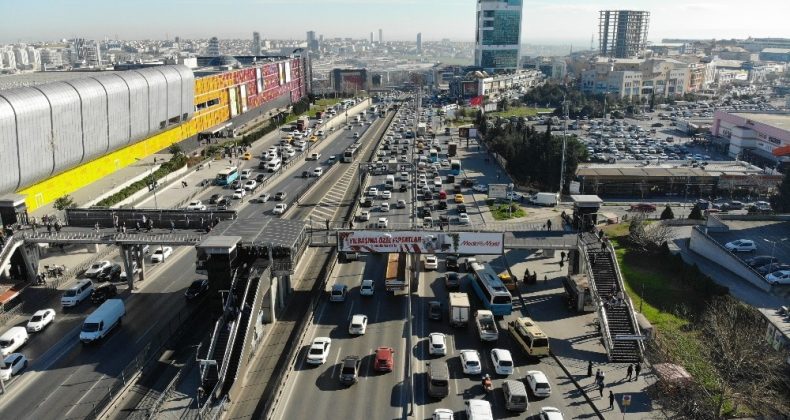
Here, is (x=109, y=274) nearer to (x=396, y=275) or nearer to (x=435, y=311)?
(x=396, y=275)

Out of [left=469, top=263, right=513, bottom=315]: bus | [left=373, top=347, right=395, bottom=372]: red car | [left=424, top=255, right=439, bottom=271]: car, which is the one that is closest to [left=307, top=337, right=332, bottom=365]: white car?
[left=373, top=347, right=395, bottom=372]: red car

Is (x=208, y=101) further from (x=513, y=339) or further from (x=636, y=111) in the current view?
(x=636, y=111)

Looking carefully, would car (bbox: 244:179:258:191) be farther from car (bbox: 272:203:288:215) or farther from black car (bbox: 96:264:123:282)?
black car (bbox: 96:264:123:282)

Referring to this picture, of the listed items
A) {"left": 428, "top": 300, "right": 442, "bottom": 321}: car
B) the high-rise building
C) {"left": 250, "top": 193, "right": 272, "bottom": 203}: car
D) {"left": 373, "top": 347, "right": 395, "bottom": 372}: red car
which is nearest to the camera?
{"left": 373, "top": 347, "right": 395, "bottom": 372}: red car

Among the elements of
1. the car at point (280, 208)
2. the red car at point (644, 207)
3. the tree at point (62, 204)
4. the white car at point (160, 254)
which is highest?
the tree at point (62, 204)

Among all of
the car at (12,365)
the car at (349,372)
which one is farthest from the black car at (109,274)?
the car at (349,372)

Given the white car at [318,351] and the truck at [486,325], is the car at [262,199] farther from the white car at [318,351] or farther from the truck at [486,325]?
the truck at [486,325]

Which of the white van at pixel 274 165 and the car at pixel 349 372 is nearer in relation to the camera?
the car at pixel 349 372
